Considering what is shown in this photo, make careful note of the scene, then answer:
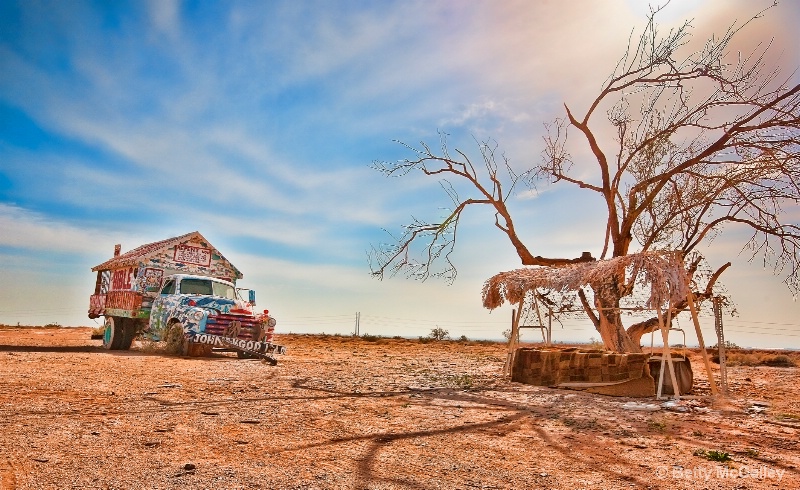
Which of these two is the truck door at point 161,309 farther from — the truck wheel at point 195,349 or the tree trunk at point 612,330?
the tree trunk at point 612,330

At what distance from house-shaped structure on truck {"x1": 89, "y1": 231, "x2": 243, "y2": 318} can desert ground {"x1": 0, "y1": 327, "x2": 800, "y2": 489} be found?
22.8ft

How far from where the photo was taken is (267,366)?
45.6 feet

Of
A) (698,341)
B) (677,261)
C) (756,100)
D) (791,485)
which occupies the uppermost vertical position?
(756,100)

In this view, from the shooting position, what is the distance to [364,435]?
6207 mm

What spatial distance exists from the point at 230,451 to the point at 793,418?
323 inches

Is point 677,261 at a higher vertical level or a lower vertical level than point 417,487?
higher

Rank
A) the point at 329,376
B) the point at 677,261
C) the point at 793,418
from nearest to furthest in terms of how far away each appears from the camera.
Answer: the point at 793,418
the point at 677,261
the point at 329,376

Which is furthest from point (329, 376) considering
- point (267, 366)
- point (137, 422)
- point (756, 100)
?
point (756, 100)

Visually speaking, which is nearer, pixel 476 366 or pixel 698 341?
pixel 698 341

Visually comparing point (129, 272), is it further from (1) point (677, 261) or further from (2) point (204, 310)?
(1) point (677, 261)

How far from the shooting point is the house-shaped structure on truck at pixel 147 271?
18109mm

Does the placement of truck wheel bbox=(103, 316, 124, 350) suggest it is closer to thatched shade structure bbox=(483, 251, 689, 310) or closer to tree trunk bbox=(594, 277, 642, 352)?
thatched shade structure bbox=(483, 251, 689, 310)

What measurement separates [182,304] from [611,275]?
38.6ft

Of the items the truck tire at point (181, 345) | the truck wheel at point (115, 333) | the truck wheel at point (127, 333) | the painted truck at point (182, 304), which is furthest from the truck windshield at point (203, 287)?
the truck wheel at point (115, 333)
